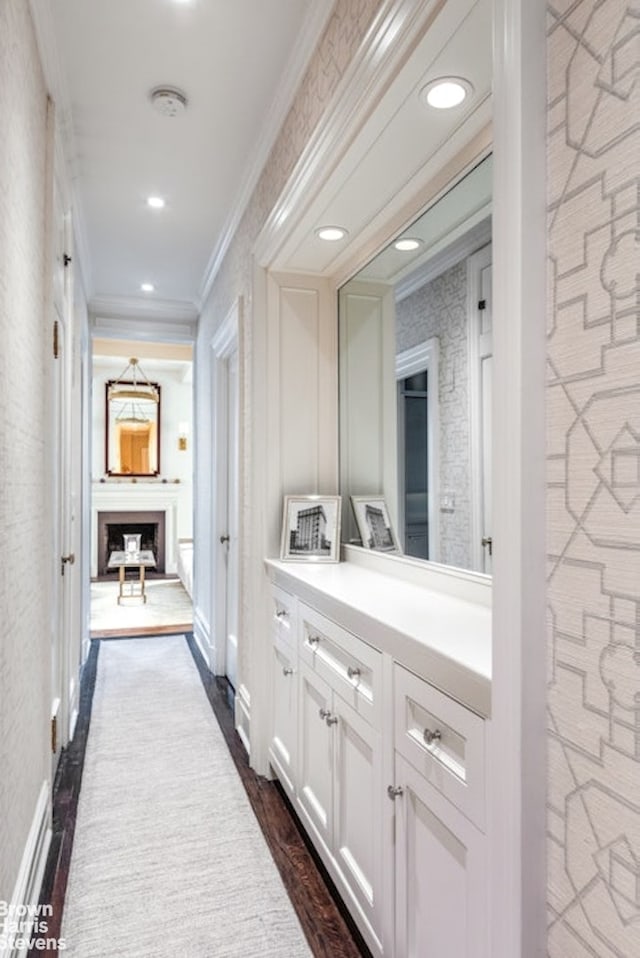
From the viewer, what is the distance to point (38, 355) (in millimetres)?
1984

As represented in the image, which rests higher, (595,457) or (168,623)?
(595,457)

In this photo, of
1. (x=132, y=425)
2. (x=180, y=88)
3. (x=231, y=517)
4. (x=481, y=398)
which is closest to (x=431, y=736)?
(x=481, y=398)

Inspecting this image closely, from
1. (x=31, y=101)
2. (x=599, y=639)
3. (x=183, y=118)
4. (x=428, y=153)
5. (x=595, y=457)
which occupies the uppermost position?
(x=183, y=118)

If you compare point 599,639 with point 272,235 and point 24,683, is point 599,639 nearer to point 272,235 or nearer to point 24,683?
point 24,683

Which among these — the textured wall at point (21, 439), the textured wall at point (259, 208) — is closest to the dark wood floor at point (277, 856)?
the textured wall at point (21, 439)

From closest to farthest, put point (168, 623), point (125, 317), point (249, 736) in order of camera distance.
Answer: point (249, 736), point (125, 317), point (168, 623)

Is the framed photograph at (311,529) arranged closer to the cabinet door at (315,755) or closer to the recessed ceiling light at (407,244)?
the cabinet door at (315,755)

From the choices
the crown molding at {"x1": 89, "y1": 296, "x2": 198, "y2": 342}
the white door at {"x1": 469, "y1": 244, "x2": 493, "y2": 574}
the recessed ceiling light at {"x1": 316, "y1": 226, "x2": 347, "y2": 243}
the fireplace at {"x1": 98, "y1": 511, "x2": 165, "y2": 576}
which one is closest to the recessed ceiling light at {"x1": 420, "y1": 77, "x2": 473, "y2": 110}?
the white door at {"x1": 469, "y1": 244, "x2": 493, "y2": 574}

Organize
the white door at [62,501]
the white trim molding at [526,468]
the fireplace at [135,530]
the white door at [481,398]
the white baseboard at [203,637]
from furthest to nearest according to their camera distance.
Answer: the fireplace at [135,530] < the white baseboard at [203,637] < the white door at [62,501] < the white door at [481,398] < the white trim molding at [526,468]

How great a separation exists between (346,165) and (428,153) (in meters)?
0.24

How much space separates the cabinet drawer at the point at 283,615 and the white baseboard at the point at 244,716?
58 centimetres

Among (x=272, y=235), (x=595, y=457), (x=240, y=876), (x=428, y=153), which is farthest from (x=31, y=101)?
(x=240, y=876)

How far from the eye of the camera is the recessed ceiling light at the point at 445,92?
1.34 m

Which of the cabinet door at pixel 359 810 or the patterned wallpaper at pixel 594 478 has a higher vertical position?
the patterned wallpaper at pixel 594 478
